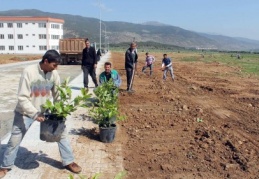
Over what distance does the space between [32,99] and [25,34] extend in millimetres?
69397

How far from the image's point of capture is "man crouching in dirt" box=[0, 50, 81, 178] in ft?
14.6

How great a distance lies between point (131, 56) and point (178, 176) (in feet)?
24.4

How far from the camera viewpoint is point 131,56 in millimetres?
12039

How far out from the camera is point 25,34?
6975 centimetres

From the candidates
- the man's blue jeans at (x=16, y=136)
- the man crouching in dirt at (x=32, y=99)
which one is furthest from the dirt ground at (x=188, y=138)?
the man's blue jeans at (x=16, y=136)

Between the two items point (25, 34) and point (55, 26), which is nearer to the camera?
point (25, 34)

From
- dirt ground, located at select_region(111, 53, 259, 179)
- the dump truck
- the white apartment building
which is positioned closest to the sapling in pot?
dirt ground, located at select_region(111, 53, 259, 179)

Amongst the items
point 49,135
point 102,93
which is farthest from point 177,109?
point 49,135

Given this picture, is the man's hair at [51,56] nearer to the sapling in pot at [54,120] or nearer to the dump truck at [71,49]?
the sapling in pot at [54,120]

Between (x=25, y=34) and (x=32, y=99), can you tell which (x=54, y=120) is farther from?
(x=25, y=34)

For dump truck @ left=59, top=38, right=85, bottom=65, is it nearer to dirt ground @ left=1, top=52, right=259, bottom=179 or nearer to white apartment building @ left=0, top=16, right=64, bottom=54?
dirt ground @ left=1, top=52, right=259, bottom=179

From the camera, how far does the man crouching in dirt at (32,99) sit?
4465 millimetres

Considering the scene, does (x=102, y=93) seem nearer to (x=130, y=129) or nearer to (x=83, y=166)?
(x=130, y=129)

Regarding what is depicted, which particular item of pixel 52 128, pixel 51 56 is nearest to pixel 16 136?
pixel 52 128
